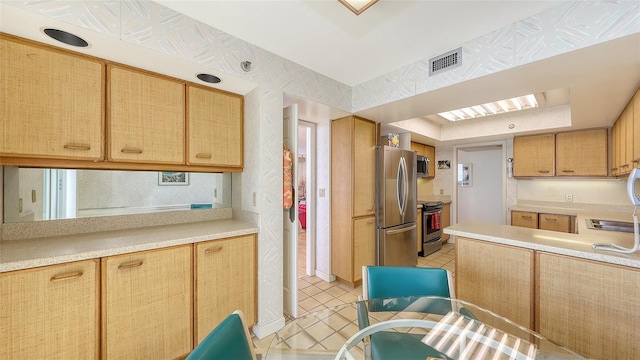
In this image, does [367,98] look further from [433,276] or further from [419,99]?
[433,276]

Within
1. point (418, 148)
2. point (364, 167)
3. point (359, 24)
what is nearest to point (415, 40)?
point (359, 24)

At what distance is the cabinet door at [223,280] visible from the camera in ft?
5.56

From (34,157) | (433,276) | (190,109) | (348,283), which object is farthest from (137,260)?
(348,283)

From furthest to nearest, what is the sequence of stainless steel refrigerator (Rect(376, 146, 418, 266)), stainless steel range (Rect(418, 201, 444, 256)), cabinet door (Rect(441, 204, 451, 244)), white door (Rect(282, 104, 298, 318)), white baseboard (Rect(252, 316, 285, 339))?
cabinet door (Rect(441, 204, 451, 244)), stainless steel range (Rect(418, 201, 444, 256)), stainless steel refrigerator (Rect(376, 146, 418, 266)), white door (Rect(282, 104, 298, 318)), white baseboard (Rect(252, 316, 285, 339))

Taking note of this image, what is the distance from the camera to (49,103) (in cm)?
135

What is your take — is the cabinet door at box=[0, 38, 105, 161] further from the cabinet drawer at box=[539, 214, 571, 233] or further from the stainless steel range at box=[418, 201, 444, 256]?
the cabinet drawer at box=[539, 214, 571, 233]

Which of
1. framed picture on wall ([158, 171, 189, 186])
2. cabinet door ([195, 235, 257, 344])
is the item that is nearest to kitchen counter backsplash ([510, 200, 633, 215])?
cabinet door ([195, 235, 257, 344])

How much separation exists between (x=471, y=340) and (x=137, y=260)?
1.90 metres

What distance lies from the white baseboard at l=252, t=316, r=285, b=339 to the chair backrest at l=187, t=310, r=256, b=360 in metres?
1.31

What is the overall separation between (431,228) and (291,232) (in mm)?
3005

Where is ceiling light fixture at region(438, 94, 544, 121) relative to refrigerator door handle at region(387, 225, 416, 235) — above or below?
above

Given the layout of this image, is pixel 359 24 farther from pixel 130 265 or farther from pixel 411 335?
pixel 130 265

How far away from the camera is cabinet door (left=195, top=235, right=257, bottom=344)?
1.70m

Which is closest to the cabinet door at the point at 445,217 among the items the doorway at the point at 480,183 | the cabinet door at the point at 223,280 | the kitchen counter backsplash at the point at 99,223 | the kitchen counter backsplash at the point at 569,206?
the doorway at the point at 480,183
